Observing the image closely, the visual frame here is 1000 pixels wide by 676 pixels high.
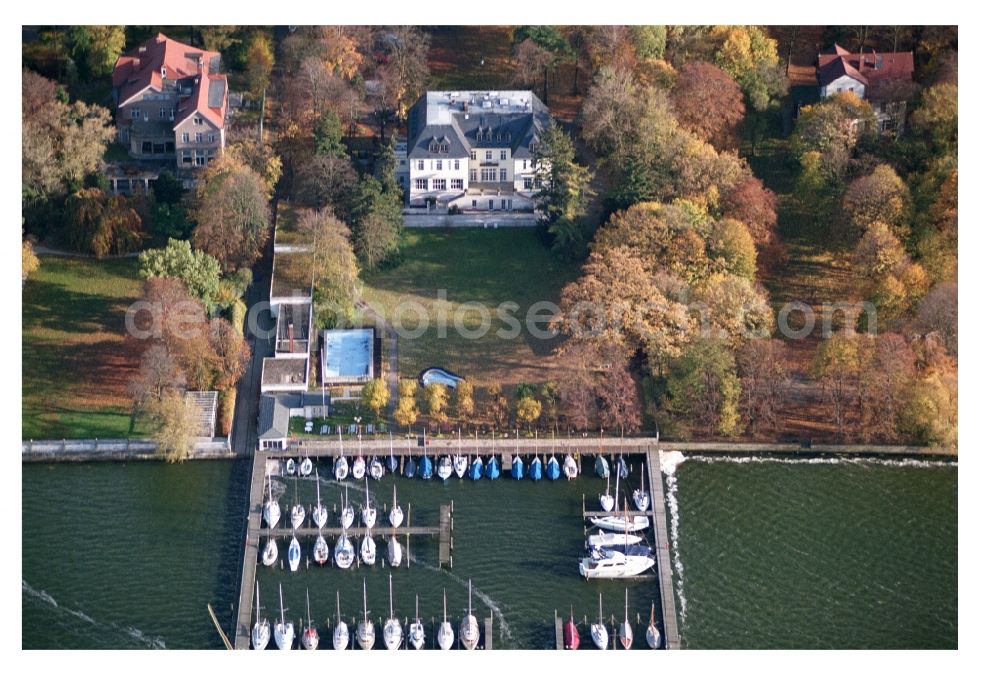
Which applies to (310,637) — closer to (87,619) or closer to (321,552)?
(321,552)

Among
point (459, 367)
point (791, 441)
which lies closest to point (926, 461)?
point (791, 441)

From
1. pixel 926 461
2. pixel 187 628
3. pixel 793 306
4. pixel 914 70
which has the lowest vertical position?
pixel 187 628

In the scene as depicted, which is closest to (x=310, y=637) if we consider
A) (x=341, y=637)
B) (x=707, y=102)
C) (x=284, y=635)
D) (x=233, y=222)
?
(x=284, y=635)

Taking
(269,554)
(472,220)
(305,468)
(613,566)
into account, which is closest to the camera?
(613,566)

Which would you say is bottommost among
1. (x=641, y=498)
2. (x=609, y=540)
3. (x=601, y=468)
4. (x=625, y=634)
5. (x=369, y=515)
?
(x=625, y=634)

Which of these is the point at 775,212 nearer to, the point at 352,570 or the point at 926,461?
the point at 926,461

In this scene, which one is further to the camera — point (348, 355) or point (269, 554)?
point (348, 355)
